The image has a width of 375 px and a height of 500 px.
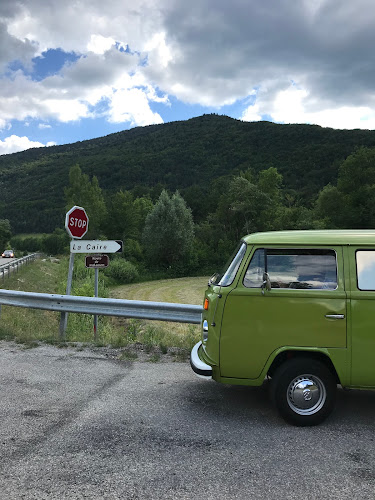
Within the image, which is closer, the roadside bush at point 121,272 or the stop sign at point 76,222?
the stop sign at point 76,222

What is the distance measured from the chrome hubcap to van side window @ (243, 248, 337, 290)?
979mm

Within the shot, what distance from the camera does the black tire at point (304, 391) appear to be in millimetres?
4469

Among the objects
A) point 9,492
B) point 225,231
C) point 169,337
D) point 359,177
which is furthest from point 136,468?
point 225,231

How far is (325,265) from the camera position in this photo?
4602 millimetres

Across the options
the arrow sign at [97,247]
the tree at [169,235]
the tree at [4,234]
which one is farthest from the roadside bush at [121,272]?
the tree at [4,234]

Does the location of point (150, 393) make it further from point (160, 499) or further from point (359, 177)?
point (359, 177)

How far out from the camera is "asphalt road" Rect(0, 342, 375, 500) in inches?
131

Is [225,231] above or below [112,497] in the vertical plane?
above

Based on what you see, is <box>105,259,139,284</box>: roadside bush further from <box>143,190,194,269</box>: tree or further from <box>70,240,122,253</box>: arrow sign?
<box>70,240,122,253</box>: arrow sign

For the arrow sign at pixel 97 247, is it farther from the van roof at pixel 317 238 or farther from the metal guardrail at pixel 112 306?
the van roof at pixel 317 238

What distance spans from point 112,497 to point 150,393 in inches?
90.3

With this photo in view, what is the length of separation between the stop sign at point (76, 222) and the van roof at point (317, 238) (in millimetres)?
5360

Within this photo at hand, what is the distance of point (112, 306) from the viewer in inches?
326

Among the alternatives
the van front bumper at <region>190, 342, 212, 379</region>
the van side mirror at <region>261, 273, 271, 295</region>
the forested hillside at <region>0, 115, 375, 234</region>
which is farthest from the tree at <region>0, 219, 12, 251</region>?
the van side mirror at <region>261, 273, 271, 295</region>
